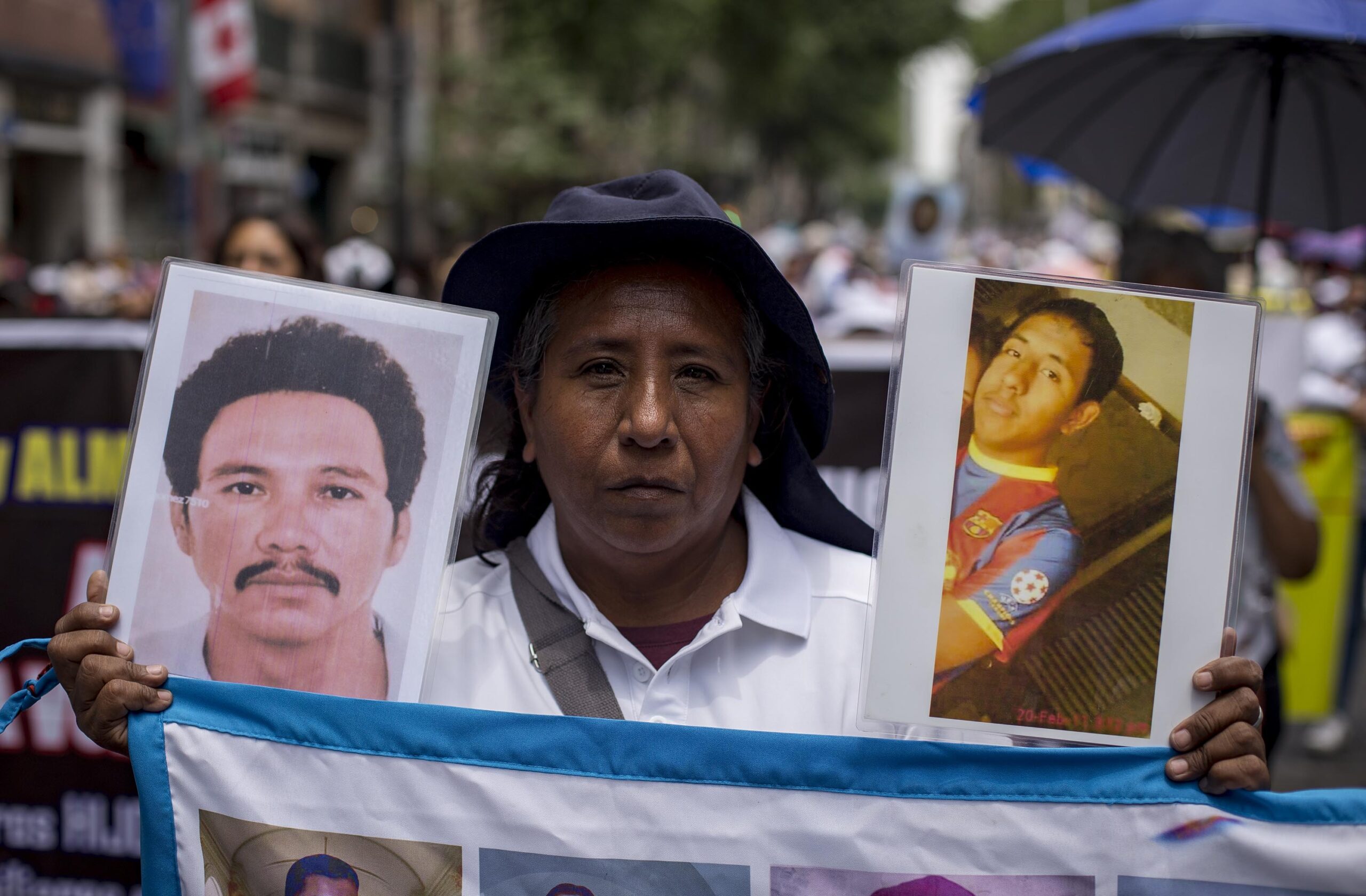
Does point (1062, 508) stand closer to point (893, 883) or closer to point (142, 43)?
point (893, 883)

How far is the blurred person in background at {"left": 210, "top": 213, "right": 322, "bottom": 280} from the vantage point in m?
4.09

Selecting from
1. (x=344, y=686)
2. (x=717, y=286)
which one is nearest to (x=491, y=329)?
(x=717, y=286)

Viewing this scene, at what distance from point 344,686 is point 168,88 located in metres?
20.0

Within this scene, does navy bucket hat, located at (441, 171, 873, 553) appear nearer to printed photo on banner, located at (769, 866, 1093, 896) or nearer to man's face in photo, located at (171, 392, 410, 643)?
man's face in photo, located at (171, 392, 410, 643)

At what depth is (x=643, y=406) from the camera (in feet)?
5.49

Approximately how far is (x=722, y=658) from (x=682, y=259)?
0.57 metres

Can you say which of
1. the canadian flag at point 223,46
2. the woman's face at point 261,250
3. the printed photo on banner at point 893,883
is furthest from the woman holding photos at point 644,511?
the canadian flag at point 223,46

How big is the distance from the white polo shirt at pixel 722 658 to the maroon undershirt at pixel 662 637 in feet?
0.09

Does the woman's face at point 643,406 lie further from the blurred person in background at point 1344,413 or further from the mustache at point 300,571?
the blurred person in background at point 1344,413

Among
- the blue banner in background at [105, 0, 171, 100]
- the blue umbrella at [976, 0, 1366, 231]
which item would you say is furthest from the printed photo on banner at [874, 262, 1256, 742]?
the blue banner in background at [105, 0, 171, 100]

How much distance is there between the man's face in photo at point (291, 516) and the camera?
1.60 meters

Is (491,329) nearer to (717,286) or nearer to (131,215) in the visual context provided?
(717,286)

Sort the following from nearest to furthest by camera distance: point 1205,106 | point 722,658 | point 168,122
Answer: point 722,658, point 1205,106, point 168,122

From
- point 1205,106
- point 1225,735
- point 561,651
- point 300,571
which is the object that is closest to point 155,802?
point 300,571
